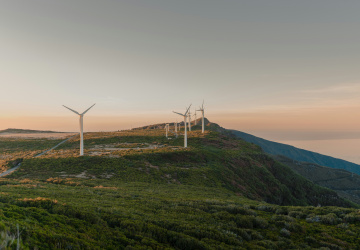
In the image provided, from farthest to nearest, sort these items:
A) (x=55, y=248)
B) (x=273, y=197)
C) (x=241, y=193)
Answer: (x=273, y=197)
(x=241, y=193)
(x=55, y=248)

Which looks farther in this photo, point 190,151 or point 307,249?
point 190,151

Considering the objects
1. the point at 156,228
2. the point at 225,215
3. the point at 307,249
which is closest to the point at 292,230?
the point at 307,249

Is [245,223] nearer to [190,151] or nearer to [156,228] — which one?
[156,228]

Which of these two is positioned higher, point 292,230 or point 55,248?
point 55,248

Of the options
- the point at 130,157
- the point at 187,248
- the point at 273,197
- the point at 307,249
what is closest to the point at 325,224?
the point at 307,249

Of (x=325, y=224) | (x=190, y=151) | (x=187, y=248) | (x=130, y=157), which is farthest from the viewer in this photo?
(x=190, y=151)

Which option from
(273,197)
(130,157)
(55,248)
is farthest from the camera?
(130,157)

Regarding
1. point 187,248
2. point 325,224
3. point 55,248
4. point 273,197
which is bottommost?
point 273,197

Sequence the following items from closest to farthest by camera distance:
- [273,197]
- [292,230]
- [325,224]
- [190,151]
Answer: [292,230] → [325,224] → [273,197] → [190,151]

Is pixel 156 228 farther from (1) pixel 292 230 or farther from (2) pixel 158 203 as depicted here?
(1) pixel 292 230
